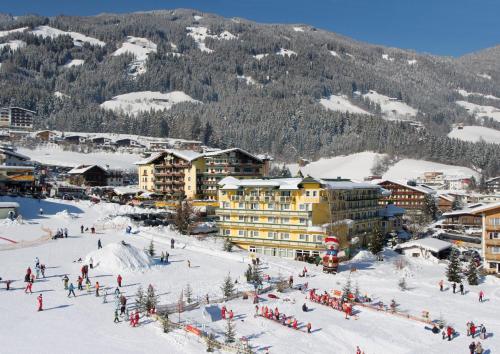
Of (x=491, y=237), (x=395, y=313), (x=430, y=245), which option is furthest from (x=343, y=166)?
(x=395, y=313)

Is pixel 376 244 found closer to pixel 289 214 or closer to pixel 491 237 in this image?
pixel 289 214

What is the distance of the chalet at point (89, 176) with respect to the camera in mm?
100250

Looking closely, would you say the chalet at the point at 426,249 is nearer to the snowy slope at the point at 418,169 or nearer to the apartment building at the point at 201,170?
the apartment building at the point at 201,170

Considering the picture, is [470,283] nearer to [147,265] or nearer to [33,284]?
[147,265]

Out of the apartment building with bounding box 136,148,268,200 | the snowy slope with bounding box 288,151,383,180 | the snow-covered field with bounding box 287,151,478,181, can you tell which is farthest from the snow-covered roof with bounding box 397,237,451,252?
the snowy slope with bounding box 288,151,383,180

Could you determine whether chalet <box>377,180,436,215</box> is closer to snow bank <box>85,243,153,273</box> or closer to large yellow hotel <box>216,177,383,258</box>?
large yellow hotel <box>216,177,383,258</box>

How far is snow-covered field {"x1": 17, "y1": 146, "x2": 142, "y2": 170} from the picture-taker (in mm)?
129375

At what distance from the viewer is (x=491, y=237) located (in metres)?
53.2

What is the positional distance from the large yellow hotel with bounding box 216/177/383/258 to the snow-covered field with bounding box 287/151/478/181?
98647mm

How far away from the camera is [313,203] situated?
56656mm

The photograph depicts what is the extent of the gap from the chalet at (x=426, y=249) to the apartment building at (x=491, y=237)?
21.5 feet

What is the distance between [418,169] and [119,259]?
142 meters

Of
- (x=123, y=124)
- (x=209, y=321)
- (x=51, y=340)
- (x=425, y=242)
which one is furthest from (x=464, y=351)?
(x=123, y=124)

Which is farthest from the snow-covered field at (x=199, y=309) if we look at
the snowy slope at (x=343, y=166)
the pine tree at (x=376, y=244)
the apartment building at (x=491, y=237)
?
the snowy slope at (x=343, y=166)
